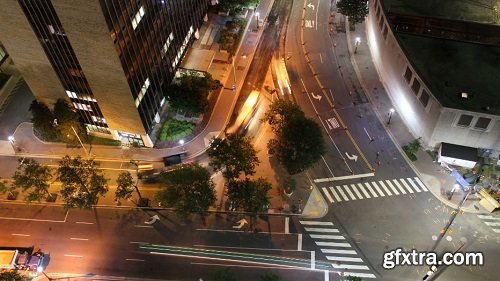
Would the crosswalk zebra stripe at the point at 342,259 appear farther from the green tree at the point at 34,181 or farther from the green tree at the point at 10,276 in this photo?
the green tree at the point at 34,181

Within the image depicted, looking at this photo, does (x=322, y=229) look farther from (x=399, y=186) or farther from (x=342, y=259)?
(x=399, y=186)

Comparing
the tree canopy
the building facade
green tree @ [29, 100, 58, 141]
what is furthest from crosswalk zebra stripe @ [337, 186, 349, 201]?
green tree @ [29, 100, 58, 141]

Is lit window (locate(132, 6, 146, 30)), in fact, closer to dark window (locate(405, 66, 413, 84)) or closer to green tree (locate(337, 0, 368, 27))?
green tree (locate(337, 0, 368, 27))

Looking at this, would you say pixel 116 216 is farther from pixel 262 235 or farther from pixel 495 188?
pixel 495 188

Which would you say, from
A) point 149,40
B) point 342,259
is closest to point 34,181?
point 149,40

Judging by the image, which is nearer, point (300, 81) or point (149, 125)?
point (149, 125)

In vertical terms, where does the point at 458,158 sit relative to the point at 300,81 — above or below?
below

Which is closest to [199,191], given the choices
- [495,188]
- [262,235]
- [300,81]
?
[262,235]
